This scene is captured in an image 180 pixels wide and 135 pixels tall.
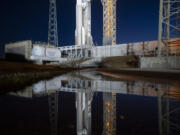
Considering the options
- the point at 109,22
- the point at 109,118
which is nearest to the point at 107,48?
the point at 109,22

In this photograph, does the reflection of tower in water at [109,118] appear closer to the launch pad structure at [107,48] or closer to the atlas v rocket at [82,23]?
the launch pad structure at [107,48]

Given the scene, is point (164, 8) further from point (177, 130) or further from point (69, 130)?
point (69, 130)

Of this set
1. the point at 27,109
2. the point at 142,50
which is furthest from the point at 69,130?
the point at 142,50

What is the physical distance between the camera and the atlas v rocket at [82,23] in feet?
109

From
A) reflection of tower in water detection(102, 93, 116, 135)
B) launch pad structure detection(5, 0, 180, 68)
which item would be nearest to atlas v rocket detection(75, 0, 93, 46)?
launch pad structure detection(5, 0, 180, 68)

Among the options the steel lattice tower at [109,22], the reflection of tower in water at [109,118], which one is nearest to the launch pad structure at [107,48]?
the steel lattice tower at [109,22]

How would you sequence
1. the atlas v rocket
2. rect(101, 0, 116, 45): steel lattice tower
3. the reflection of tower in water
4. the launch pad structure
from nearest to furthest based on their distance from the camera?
the reflection of tower in water < the launch pad structure < rect(101, 0, 116, 45): steel lattice tower < the atlas v rocket

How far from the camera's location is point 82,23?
34.4 meters

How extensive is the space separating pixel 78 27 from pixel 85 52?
8.31 m

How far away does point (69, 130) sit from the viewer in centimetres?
156

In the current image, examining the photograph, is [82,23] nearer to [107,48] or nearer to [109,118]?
[107,48]

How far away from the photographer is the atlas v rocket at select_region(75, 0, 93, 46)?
109ft

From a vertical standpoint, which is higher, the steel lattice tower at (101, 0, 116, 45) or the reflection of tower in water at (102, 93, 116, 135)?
the steel lattice tower at (101, 0, 116, 45)

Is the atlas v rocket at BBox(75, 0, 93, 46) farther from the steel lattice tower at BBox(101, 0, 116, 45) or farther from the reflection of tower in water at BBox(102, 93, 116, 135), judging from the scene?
the reflection of tower in water at BBox(102, 93, 116, 135)
